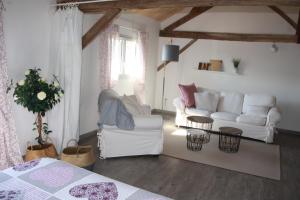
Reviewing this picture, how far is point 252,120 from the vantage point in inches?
201

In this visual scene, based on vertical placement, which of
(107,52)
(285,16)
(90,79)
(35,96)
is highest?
(285,16)

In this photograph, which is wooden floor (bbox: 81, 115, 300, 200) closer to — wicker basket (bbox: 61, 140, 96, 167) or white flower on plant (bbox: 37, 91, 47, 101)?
wicker basket (bbox: 61, 140, 96, 167)

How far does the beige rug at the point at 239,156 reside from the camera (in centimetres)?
375

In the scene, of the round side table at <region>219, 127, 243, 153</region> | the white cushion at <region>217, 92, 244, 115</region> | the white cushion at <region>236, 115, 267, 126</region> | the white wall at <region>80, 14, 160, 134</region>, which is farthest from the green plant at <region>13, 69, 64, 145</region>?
the white cushion at <region>217, 92, 244, 115</region>

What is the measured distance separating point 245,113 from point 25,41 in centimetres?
450

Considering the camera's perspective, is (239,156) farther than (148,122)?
Yes

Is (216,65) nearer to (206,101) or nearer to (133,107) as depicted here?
(206,101)

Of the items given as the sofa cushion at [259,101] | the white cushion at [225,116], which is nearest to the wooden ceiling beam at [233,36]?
the sofa cushion at [259,101]

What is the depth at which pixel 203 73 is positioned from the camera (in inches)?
266

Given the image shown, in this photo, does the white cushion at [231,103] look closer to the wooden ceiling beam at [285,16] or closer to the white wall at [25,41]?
the wooden ceiling beam at [285,16]

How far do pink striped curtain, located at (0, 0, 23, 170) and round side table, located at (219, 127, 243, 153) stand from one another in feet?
10.6

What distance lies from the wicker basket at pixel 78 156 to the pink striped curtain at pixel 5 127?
23.5 inches

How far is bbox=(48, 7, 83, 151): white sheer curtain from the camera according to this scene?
3453 mm

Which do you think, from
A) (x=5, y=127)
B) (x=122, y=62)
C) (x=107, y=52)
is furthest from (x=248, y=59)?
(x=5, y=127)
